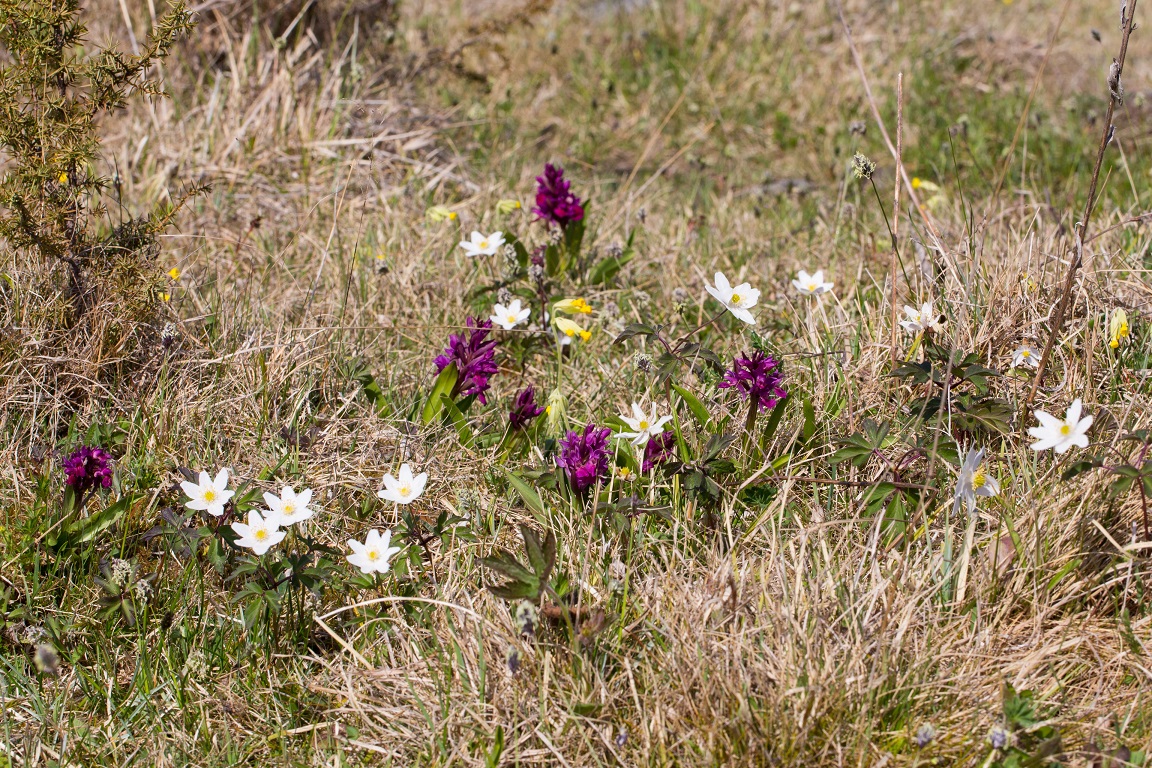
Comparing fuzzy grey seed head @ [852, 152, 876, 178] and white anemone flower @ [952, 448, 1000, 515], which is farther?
fuzzy grey seed head @ [852, 152, 876, 178]

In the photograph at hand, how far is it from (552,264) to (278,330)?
103 cm

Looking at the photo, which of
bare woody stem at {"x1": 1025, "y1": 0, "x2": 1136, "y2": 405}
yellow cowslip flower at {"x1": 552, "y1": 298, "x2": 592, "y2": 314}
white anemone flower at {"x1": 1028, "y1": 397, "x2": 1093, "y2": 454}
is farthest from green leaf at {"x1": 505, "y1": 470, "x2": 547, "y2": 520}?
bare woody stem at {"x1": 1025, "y1": 0, "x2": 1136, "y2": 405}

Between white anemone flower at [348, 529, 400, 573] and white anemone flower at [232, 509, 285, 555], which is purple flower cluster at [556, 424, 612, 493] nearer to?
white anemone flower at [348, 529, 400, 573]

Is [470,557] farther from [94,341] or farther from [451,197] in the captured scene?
[451,197]

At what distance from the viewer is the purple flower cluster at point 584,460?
2.16 meters

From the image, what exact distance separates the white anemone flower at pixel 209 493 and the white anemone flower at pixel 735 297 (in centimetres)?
115

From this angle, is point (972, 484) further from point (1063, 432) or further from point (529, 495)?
point (529, 495)

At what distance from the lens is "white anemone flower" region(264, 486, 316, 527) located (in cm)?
204

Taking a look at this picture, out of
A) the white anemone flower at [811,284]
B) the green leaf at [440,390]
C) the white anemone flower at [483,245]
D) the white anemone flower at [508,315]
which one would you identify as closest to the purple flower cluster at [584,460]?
the green leaf at [440,390]

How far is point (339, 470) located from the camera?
7.89 feet

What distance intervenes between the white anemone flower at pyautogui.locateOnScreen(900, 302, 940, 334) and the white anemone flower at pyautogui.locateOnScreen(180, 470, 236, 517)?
1.65 meters

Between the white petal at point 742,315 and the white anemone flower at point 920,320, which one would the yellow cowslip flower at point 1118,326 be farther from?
the white petal at point 742,315

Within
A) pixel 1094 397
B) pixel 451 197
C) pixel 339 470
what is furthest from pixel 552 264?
pixel 1094 397

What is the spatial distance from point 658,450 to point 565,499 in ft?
0.80
